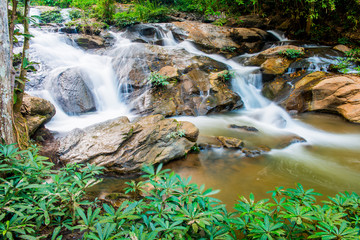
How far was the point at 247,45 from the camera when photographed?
10875mm

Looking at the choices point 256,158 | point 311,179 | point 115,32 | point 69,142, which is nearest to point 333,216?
point 311,179

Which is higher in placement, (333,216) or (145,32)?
(145,32)

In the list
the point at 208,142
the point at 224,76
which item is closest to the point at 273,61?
the point at 224,76

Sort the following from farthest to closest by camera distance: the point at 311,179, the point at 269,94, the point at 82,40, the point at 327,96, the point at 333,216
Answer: the point at 82,40 → the point at 269,94 → the point at 327,96 → the point at 311,179 → the point at 333,216

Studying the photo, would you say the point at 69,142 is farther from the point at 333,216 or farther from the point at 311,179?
the point at 311,179

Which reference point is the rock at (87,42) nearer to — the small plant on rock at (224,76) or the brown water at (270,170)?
the small plant on rock at (224,76)

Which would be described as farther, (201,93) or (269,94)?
(269,94)

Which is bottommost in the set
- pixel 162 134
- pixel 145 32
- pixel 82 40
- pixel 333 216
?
pixel 162 134

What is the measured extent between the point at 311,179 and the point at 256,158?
42.3 inches

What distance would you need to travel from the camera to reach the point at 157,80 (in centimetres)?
703

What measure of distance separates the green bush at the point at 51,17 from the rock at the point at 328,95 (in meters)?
14.9

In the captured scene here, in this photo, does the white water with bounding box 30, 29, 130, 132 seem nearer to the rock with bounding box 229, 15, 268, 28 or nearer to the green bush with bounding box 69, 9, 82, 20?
the green bush with bounding box 69, 9, 82, 20

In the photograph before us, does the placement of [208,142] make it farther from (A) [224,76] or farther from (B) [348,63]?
(B) [348,63]

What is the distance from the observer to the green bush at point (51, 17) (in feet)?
43.6
